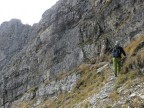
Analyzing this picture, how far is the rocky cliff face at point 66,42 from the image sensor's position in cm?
4512

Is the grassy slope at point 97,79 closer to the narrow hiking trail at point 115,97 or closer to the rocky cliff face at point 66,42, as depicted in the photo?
the narrow hiking trail at point 115,97

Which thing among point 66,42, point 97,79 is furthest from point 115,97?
point 66,42

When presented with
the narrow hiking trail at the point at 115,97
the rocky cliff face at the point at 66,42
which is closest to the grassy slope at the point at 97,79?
the narrow hiking trail at the point at 115,97

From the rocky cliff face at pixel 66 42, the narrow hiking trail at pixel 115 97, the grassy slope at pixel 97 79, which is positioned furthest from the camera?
the rocky cliff face at pixel 66 42

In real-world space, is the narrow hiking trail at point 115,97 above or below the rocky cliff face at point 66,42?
below

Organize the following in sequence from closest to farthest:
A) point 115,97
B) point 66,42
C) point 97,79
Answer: point 115,97 → point 97,79 → point 66,42

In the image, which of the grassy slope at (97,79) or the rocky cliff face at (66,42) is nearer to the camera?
the grassy slope at (97,79)

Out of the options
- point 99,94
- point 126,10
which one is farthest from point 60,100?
point 126,10

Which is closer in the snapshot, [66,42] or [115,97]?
[115,97]

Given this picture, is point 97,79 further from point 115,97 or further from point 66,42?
point 66,42

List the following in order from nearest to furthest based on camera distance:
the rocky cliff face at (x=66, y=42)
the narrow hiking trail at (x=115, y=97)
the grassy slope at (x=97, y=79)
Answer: the narrow hiking trail at (x=115, y=97) → the grassy slope at (x=97, y=79) → the rocky cliff face at (x=66, y=42)

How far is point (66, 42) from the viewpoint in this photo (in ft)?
181

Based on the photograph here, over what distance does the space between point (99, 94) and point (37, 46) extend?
116 ft

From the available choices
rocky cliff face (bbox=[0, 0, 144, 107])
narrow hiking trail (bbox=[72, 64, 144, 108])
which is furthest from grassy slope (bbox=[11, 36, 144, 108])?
rocky cliff face (bbox=[0, 0, 144, 107])
